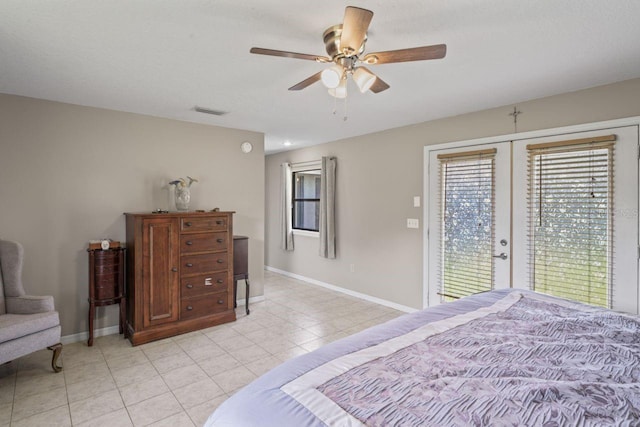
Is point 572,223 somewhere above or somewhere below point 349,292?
above

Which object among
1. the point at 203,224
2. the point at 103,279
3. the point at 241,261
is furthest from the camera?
the point at 241,261

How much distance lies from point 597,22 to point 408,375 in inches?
83.2

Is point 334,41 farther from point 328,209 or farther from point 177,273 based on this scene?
point 328,209

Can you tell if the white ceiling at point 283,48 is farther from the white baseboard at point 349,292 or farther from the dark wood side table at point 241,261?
the white baseboard at point 349,292

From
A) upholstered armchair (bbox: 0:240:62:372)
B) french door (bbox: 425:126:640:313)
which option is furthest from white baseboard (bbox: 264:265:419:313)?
upholstered armchair (bbox: 0:240:62:372)

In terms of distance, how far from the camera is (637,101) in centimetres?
259

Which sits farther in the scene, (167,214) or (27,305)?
(167,214)

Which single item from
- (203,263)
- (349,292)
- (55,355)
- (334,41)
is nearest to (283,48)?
(334,41)

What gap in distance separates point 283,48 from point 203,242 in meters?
2.24

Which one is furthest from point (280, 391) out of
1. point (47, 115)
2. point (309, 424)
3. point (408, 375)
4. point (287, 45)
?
point (47, 115)

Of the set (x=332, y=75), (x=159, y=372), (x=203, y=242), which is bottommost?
(x=159, y=372)

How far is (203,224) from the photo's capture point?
141 inches

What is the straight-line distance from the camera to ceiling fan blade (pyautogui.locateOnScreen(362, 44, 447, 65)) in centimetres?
163

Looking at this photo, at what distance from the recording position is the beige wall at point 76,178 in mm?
3053
